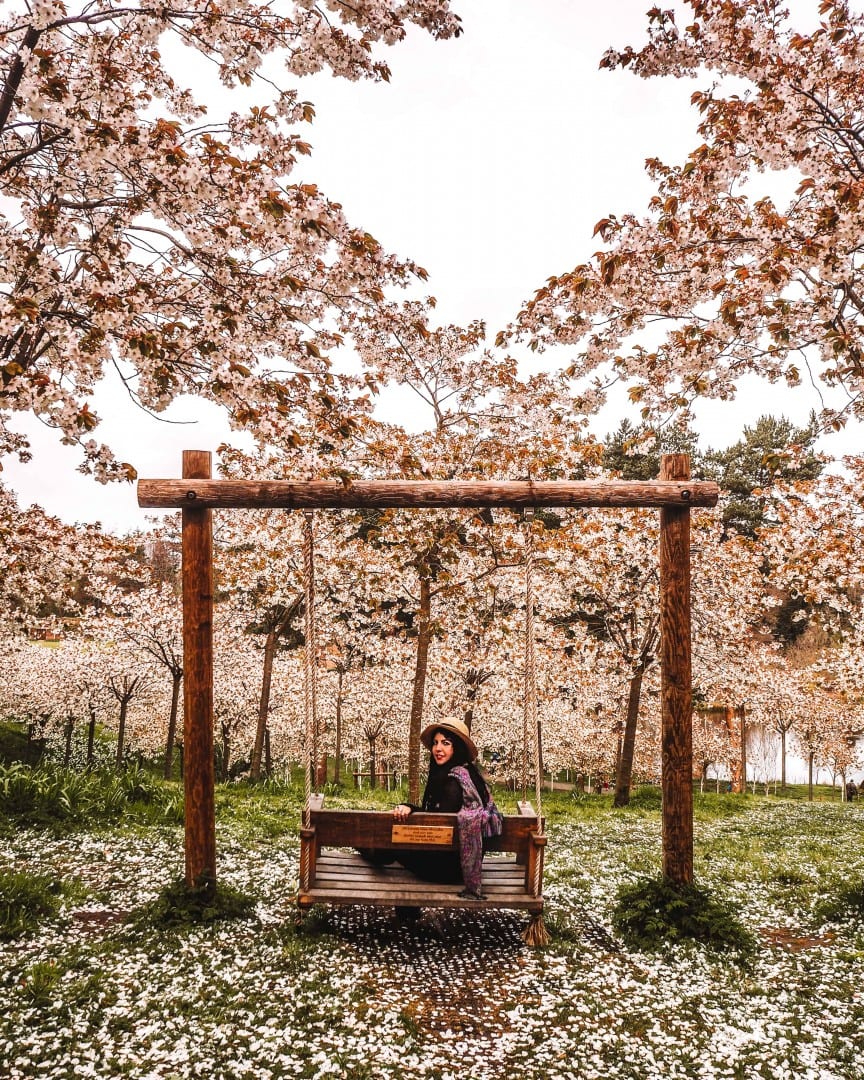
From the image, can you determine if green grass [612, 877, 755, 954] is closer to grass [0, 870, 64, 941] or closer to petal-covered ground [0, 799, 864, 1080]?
petal-covered ground [0, 799, 864, 1080]

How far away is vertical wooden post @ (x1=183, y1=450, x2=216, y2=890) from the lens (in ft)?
20.0

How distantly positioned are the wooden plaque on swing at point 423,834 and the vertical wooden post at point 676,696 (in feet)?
7.19

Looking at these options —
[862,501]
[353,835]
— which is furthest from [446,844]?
[862,501]

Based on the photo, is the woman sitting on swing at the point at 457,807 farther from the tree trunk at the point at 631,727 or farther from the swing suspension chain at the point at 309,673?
the tree trunk at the point at 631,727

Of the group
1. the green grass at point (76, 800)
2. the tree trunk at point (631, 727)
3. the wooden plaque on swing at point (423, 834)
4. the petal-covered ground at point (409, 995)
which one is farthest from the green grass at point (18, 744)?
the wooden plaque on swing at point (423, 834)

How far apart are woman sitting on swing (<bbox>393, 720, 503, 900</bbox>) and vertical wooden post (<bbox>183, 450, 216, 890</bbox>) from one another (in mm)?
1846

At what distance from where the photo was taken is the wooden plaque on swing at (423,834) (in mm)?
5641

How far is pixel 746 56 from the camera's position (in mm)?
4852

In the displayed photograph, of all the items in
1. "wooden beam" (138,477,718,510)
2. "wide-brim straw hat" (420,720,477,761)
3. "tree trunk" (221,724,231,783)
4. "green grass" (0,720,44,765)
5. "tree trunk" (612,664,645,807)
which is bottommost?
"tree trunk" (221,724,231,783)

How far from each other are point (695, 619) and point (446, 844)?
12.5 m

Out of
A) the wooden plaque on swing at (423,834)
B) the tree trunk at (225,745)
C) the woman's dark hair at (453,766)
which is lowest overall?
the tree trunk at (225,745)

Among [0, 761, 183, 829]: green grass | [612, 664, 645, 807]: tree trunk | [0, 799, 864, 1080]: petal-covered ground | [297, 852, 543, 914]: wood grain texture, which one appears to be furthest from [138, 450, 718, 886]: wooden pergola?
[612, 664, 645, 807]: tree trunk

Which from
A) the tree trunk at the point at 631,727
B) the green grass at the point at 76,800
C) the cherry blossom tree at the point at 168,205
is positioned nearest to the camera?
the cherry blossom tree at the point at 168,205

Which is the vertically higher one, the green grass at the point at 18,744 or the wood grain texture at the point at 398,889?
the wood grain texture at the point at 398,889
